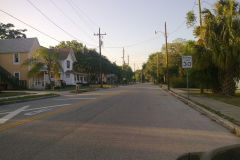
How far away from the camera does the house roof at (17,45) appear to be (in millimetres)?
34094

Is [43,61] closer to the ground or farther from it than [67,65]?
closer to the ground

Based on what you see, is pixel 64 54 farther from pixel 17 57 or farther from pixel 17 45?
pixel 17 57

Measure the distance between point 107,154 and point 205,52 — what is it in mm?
15985

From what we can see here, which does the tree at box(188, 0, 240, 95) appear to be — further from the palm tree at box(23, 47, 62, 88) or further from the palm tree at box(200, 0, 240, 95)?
the palm tree at box(23, 47, 62, 88)

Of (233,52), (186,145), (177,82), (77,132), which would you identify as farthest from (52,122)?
(177,82)

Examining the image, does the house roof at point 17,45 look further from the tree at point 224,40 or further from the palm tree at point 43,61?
the tree at point 224,40

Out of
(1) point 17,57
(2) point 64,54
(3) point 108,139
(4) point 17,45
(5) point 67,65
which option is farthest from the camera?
(5) point 67,65

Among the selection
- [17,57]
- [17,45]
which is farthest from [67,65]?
[17,57]

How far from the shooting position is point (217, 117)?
792cm

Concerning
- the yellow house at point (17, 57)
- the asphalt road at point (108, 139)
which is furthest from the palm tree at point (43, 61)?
the asphalt road at point (108, 139)

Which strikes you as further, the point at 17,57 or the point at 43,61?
the point at 17,57

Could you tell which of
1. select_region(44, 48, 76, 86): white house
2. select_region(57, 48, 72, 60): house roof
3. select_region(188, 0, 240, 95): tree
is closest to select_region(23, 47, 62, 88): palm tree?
select_region(44, 48, 76, 86): white house

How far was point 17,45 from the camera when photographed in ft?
115

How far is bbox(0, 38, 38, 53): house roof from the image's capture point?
34.1 m
